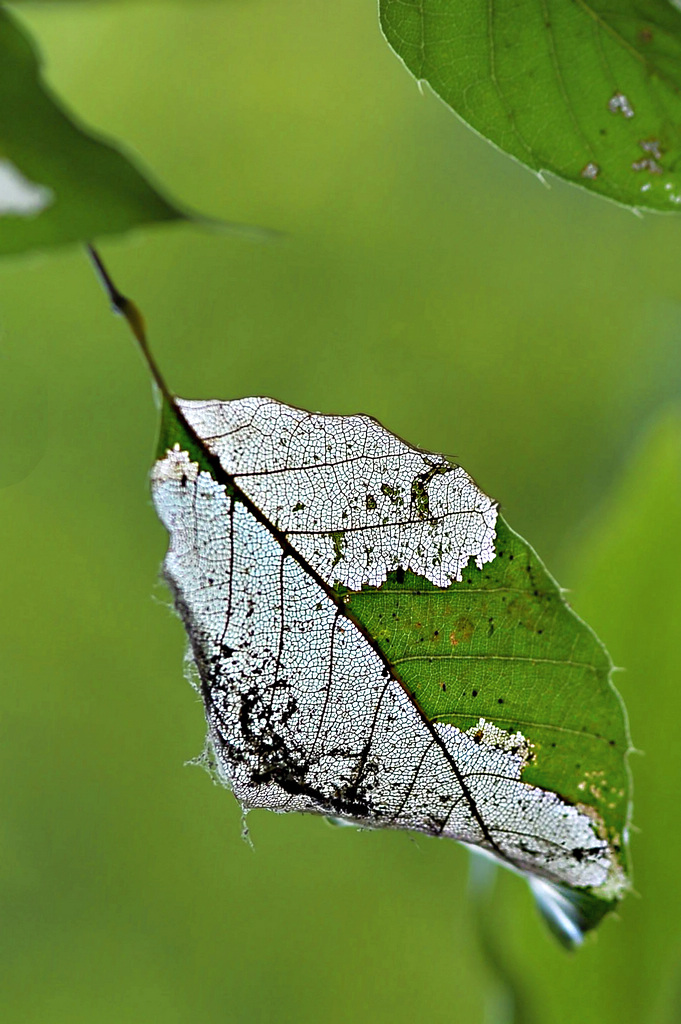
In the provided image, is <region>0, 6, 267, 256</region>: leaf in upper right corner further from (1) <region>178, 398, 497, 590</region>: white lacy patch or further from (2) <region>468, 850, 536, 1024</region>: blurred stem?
(2) <region>468, 850, 536, 1024</region>: blurred stem

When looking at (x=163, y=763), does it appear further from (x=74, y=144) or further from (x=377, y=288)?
(x=74, y=144)

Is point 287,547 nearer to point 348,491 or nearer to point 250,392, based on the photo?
point 348,491

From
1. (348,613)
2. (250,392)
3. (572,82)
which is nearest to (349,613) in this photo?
(348,613)

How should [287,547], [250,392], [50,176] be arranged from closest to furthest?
1. [287,547]
2. [50,176]
3. [250,392]

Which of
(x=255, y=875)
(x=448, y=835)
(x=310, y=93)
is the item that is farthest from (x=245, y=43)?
(x=448, y=835)

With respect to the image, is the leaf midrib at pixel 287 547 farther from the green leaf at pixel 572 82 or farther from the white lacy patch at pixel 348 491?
the green leaf at pixel 572 82

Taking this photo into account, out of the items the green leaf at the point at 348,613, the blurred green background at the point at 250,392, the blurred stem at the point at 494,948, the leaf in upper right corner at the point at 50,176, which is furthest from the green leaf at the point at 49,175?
the blurred green background at the point at 250,392
